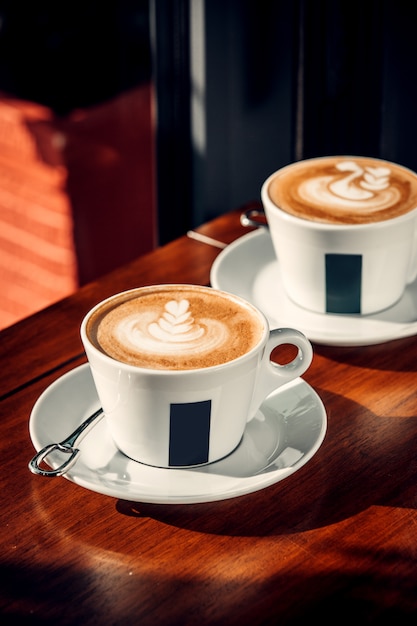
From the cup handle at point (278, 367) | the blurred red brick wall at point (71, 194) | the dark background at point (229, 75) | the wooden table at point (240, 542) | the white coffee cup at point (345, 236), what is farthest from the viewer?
the blurred red brick wall at point (71, 194)

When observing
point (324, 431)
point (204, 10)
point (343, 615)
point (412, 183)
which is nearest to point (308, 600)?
point (343, 615)

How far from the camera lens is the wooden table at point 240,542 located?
0.60 m

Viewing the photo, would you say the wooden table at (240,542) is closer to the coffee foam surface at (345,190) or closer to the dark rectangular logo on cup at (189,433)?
the dark rectangular logo on cup at (189,433)

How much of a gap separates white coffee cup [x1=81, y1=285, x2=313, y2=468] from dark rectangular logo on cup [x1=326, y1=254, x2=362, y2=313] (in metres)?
0.18

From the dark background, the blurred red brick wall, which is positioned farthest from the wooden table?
the blurred red brick wall

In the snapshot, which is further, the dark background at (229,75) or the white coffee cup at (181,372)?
the dark background at (229,75)

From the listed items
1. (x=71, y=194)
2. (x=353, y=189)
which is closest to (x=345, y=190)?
(x=353, y=189)

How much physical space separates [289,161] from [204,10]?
367mm

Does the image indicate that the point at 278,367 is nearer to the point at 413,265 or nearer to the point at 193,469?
the point at 193,469

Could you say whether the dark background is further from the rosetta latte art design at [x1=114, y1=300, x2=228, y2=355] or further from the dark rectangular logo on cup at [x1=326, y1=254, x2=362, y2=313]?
the rosetta latte art design at [x1=114, y1=300, x2=228, y2=355]

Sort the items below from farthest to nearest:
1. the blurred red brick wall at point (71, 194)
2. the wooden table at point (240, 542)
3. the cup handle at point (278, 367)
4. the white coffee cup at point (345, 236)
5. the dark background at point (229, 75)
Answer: the blurred red brick wall at point (71, 194) → the dark background at point (229, 75) → the white coffee cup at point (345, 236) → the cup handle at point (278, 367) → the wooden table at point (240, 542)

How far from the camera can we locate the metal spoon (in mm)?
657

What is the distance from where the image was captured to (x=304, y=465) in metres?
0.75

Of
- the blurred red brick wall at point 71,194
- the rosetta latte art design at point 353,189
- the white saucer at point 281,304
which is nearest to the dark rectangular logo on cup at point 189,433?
the white saucer at point 281,304
